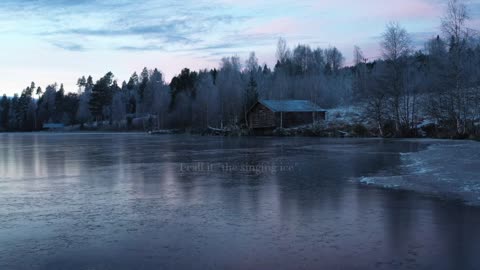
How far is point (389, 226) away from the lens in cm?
812

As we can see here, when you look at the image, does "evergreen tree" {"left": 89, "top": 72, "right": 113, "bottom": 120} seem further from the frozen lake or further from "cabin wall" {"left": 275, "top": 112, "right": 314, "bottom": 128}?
the frozen lake

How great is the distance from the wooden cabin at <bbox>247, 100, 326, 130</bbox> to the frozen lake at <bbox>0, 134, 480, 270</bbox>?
153 feet

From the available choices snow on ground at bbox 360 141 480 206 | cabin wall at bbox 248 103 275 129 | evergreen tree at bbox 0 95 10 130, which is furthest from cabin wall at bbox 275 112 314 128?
evergreen tree at bbox 0 95 10 130

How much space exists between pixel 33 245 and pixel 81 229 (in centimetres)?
111

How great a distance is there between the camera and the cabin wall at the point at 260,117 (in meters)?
63.2

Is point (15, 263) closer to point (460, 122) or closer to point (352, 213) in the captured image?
point (352, 213)

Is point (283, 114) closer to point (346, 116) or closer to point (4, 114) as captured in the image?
point (346, 116)

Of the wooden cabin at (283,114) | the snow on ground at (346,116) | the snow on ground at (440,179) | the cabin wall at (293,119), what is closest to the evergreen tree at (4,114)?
the wooden cabin at (283,114)

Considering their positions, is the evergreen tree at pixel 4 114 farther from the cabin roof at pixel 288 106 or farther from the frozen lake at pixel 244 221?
the frozen lake at pixel 244 221

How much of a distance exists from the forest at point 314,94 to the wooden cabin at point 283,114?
443 cm

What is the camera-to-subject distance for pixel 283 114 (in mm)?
63188

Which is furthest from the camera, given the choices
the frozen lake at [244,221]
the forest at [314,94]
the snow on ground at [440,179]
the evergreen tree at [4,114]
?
the evergreen tree at [4,114]

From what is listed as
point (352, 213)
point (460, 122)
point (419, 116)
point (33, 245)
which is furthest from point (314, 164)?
point (419, 116)

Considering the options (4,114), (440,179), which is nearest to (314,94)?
(440,179)
